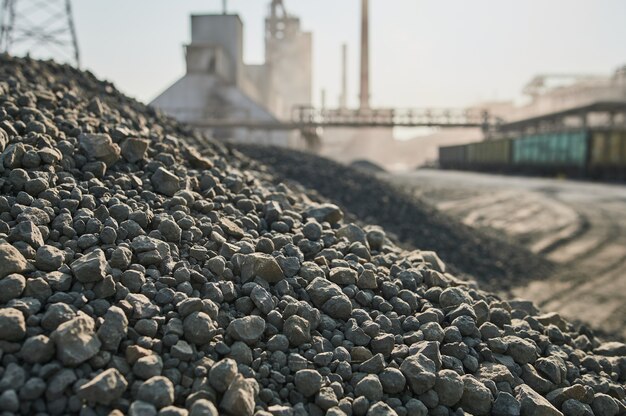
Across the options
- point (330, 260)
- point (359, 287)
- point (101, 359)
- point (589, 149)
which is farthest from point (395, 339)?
point (589, 149)

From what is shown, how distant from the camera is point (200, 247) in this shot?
2.82 m

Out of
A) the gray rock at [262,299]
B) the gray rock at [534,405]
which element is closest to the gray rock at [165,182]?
the gray rock at [262,299]

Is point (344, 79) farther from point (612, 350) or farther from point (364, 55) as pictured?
point (612, 350)

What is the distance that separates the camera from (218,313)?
2404 mm

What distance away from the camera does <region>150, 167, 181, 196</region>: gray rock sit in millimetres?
3348

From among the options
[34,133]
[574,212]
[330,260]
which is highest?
[34,133]

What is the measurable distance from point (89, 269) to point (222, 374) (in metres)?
0.80

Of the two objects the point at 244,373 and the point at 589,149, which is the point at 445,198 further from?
the point at 244,373

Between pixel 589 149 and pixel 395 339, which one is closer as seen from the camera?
pixel 395 339

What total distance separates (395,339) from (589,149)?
2096cm

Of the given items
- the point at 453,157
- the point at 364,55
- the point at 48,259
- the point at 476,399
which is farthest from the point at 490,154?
the point at 48,259

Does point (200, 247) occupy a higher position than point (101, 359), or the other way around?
point (200, 247)

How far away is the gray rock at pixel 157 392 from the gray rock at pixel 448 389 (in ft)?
4.03

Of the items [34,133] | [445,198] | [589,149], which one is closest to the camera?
[34,133]
